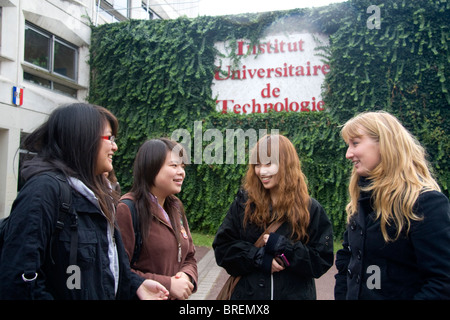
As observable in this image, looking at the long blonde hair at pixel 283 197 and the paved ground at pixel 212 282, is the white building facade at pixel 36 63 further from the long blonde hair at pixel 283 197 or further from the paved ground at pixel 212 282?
the long blonde hair at pixel 283 197

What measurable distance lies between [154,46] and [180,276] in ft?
26.8

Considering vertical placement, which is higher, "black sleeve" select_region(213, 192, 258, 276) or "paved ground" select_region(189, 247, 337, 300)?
"black sleeve" select_region(213, 192, 258, 276)

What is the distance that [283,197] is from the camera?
245cm

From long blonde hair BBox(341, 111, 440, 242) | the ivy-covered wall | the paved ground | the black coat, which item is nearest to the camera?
the black coat

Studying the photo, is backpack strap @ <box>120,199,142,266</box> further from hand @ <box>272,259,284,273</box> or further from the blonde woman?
the blonde woman

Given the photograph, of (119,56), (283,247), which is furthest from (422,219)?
(119,56)

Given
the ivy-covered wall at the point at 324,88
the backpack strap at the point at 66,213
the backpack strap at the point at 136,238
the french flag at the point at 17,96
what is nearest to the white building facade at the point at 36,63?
the french flag at the point at 17,96

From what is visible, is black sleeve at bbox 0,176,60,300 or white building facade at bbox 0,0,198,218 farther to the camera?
white building facade at bbox 0,0,198,218

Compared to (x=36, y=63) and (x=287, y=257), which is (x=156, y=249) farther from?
(x=36, y=63)

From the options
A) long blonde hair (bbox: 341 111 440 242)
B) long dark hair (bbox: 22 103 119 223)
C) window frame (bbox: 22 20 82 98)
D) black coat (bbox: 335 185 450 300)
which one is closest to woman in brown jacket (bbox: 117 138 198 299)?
long dark hair (bbox: 22 103 119 223)

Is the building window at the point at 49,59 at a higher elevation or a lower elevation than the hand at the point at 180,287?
higher

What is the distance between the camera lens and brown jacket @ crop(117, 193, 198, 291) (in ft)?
7.19

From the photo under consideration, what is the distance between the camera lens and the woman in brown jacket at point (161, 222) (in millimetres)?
2230
